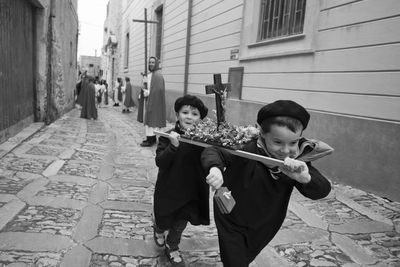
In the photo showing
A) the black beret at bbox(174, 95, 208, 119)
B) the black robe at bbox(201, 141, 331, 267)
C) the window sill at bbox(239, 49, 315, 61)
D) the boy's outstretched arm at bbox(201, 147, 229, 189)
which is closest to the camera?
the boy's outstretched arm at bbox(201, 147, 229, 189)

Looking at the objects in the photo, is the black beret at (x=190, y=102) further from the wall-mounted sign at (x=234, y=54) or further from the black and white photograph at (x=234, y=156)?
the wall-mounted sign at (x=234, y=54)

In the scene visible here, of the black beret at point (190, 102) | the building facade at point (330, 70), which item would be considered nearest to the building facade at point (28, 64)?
the building facade at point (330, 70)

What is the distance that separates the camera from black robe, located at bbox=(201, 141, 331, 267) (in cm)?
191

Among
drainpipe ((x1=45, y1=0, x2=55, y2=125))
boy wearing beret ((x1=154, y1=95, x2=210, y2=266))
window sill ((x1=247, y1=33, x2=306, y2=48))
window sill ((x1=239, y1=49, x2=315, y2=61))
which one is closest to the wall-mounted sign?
window sill ((x1=239, y1=49, x2=315, y2=61))

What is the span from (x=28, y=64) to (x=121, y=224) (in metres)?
6.00

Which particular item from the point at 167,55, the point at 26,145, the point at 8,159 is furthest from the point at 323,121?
the point at 167,55

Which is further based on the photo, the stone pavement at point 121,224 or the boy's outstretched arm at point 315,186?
the stone pavement at point 121,224

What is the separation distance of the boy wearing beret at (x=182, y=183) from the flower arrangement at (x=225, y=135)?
0.35m

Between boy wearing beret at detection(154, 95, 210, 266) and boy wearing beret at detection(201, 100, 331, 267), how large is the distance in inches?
21.9

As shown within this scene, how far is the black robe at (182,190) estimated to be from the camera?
2.56m

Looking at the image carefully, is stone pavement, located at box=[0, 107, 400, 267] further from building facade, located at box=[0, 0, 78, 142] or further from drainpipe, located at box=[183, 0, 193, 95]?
drainpipe, located at box=[183, 0, 193, 95]

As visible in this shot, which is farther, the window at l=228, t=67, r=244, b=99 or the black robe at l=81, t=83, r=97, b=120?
the black robe at l=81, t=83, r=97, b=120

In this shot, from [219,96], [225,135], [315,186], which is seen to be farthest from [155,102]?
[315,186]

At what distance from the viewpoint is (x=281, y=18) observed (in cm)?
637
